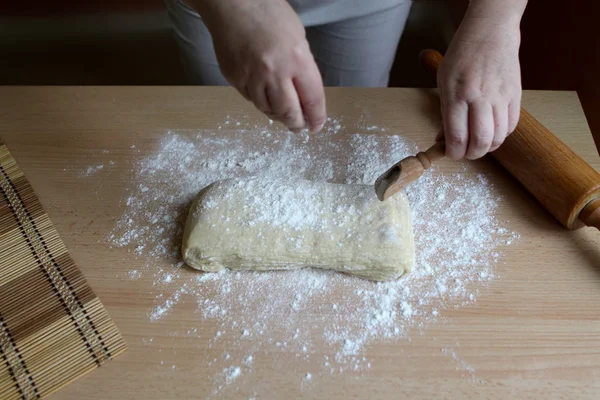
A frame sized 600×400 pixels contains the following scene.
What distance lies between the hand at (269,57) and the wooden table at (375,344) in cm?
44

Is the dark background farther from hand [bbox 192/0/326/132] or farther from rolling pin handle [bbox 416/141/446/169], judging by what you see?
hand [bbox 192/0/326/132]

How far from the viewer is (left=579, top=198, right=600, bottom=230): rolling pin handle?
39.3 inches

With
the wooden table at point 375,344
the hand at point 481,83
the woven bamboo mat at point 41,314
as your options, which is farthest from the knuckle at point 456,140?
the woven bamboo mat at point 41,314

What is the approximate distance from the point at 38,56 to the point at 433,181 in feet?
6.95

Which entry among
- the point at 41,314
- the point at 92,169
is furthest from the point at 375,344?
A: the point at 92,169

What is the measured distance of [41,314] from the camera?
97cm

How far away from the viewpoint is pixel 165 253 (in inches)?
41.8

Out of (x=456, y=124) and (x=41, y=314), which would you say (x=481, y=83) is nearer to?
(x=456, y=124)

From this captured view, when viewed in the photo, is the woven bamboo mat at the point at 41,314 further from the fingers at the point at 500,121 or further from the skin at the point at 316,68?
the fingers at the point at 500,121

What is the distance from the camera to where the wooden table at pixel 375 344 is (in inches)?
35.1

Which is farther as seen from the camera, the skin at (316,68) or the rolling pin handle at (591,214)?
the rolling pin handle at (591,214)

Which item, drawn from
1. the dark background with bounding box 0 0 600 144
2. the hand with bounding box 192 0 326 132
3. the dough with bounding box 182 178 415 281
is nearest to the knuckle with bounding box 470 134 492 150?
the dough with bounding box 182 178 415 281

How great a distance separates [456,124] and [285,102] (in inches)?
12.4

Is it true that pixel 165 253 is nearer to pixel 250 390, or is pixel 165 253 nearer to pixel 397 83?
pixel 250 390
